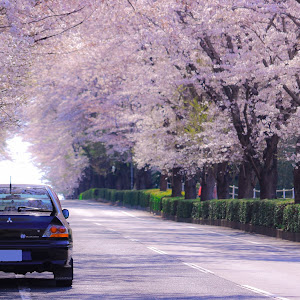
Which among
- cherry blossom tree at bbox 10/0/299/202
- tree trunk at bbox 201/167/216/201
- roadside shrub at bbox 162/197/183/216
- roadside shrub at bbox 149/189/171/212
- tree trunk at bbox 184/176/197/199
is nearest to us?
cherry blossom tree at bbox 10/0/299/202

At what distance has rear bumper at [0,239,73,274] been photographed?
1114 centimetres

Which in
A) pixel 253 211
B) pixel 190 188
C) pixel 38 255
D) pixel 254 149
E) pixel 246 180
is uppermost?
pixel 254 149

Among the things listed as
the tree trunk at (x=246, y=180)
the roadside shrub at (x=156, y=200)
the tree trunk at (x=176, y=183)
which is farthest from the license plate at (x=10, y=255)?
the roadside shrub at (x=156, y=200)

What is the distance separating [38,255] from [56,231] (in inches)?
16.9

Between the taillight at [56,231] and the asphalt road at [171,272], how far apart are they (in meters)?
0.83

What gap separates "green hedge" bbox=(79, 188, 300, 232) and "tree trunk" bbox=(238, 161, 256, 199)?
130 cm

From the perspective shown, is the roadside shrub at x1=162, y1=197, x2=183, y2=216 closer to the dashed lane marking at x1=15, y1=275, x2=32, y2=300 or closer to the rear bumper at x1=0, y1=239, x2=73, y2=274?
the dashed lane marking at x1=15, y1=275, x2=32, y2=300

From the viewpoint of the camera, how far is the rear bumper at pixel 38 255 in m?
11.1

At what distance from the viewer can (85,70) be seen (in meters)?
57.7

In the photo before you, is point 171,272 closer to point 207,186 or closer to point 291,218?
point 291,218

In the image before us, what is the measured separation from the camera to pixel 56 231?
1135 cm

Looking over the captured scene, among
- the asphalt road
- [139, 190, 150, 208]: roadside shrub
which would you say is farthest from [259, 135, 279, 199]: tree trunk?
[139, 190, 150, 208]: roadside shrub

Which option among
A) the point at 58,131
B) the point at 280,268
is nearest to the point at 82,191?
the point at 58,131

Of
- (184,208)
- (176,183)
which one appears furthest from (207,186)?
(176,183)
